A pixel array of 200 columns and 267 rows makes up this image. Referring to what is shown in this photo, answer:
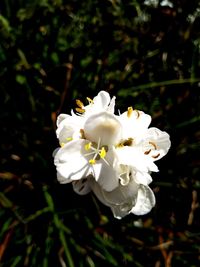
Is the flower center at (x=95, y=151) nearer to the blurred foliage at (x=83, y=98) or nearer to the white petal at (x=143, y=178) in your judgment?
the white petal at (x=143, y=178)

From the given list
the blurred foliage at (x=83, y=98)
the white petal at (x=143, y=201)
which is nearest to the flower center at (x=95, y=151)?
the white petal at (x=143, y=201)

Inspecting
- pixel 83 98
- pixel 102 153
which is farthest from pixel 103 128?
pixel 83 98

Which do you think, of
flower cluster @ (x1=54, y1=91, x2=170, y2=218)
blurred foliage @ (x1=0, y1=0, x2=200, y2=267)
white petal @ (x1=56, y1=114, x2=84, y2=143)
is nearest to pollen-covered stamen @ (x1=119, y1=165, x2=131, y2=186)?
flower cluster @ (x1=54, y1=91, x2=170, y2=218)

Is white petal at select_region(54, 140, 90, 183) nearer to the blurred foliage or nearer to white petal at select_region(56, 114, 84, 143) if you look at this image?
white petal at select_region(56, 114, 84, 143)

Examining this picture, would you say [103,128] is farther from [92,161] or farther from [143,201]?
[143,201]

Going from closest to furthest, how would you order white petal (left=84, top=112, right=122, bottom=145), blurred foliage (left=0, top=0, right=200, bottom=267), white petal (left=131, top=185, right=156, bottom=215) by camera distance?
white petal (left=84, top=112, right=122, bottom=145), white petal (left=131, top=185, right=156, bottom=215), blurred foliage (left=0, top=0, right=200, bottom=267)

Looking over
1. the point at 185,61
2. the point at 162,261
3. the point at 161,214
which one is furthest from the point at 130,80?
the point at 162,261

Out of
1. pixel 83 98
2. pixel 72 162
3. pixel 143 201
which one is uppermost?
pixel 83 98

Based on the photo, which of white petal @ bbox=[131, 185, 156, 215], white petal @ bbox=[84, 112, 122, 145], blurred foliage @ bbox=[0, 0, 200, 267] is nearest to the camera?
white petal @ bbox=[84, 112, 122, 145]
